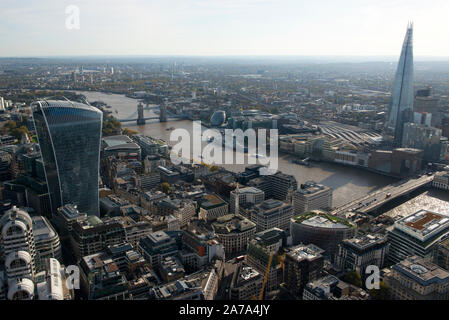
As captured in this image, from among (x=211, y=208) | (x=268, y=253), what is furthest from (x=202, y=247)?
(x=211, y=208)

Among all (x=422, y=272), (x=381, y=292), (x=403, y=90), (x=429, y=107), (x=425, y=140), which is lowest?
(x=381, y=292)

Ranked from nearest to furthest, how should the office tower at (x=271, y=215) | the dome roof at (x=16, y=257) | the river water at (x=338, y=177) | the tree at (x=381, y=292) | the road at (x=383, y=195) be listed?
the dome roof at (x=16, y=257), the tree at (x=381, y=292), the office tower at (x=271, y=215), the road at (x=383, y=195), the river water at (x=338, y=177)

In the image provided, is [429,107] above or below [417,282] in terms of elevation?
above

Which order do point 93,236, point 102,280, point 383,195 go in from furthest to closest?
1. point 383,195
2. point 93,236
3. point 102,280

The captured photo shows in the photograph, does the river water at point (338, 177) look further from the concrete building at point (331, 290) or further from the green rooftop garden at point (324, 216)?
the concrete building at point (331, 290)

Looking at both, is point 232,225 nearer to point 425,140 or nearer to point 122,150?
point 122,150

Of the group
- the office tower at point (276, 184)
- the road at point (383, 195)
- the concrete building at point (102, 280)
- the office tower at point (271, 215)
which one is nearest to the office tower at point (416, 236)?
the road at point (383, 195)

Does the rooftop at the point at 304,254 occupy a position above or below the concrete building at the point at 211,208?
above
